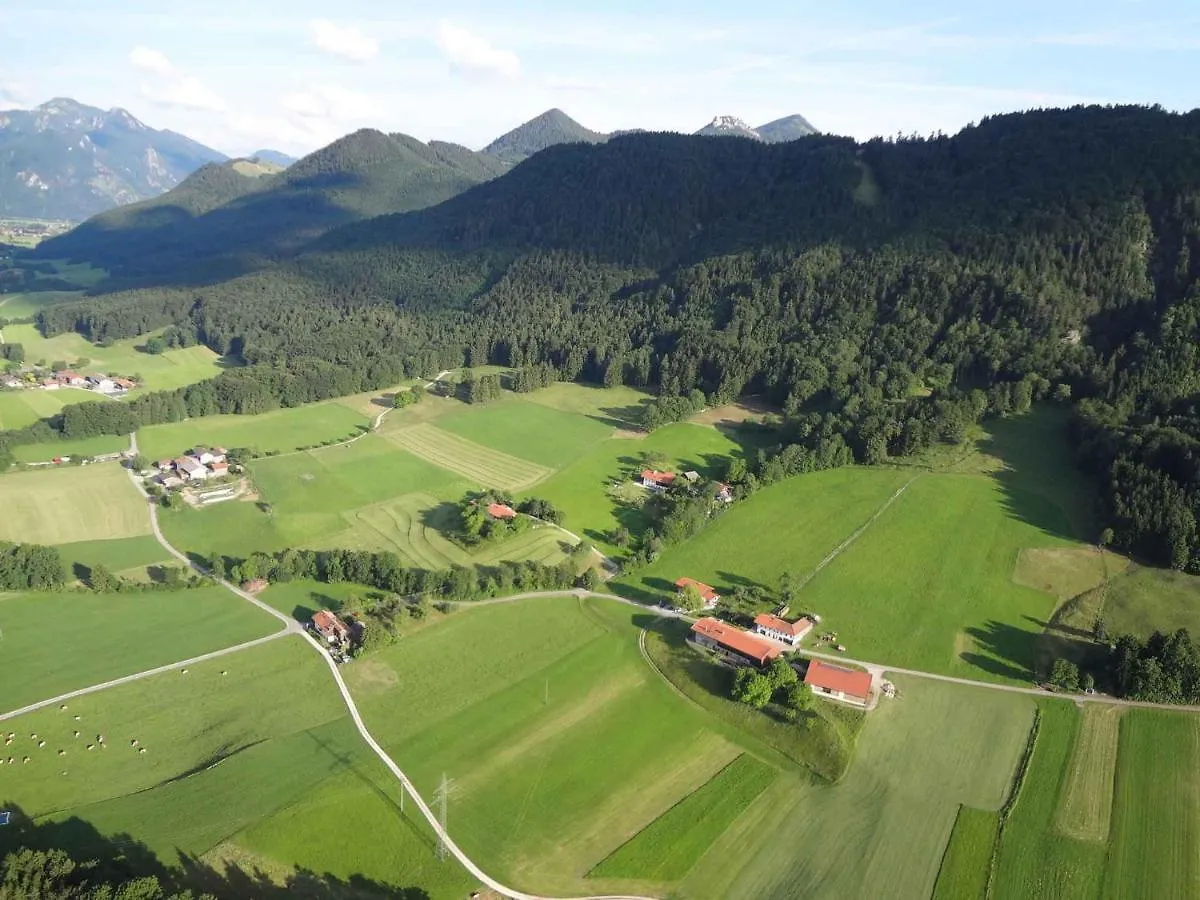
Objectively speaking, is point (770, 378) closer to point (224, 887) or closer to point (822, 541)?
point (822, 541)

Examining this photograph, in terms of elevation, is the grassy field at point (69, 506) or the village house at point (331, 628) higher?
the grassy field at point (69, 506)

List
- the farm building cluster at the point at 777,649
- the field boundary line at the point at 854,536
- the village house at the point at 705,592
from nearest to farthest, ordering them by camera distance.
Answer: the farm building cluster at the point at 777,649
the village house at the point at 705,592
the field boundary line at the point at 854,536

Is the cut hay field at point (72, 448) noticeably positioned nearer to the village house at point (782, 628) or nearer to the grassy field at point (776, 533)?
the grassy field at point (776, 533)

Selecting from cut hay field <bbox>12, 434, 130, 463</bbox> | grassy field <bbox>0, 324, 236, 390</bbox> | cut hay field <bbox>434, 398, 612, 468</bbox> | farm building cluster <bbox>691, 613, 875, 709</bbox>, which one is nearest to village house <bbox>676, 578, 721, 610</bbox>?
farm building cluster <bbox>691, 613, 875, 709</bbox>

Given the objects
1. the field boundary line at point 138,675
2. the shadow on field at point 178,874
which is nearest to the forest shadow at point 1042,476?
the shadow on field at point 178,874

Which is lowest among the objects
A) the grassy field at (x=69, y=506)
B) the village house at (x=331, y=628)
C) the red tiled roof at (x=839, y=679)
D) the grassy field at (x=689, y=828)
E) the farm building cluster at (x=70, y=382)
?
the grassy field at (x=689, y=828)

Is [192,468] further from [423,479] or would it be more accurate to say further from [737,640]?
[737,640]
